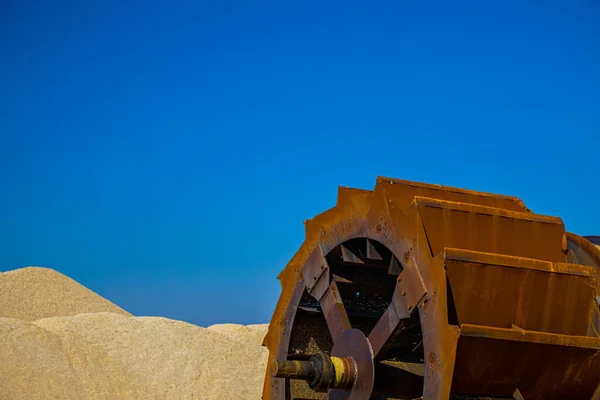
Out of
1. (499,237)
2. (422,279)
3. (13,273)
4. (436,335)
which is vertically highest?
(13,273)

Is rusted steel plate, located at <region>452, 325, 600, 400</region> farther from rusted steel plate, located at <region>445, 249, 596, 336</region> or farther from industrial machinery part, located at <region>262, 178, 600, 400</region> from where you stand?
rusted steel plate, located at <region>445, 249, 596, 336</region>

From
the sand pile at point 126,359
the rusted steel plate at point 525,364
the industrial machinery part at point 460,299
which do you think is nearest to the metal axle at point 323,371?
the industrial machinery part at point 460,299

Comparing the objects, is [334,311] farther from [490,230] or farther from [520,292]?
[520,292]

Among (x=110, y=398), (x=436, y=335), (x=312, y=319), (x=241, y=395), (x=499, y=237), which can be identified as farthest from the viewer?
(x=241, y=395)

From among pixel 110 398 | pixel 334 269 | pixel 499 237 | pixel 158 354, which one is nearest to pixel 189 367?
pixel 158 354

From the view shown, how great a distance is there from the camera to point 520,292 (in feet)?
17.4

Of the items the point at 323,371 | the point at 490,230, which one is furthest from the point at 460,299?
the point at 323,371

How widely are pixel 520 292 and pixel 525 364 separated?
48cm

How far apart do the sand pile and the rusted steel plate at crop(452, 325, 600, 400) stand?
9.34 m

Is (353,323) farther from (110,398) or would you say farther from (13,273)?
→ (13,273)

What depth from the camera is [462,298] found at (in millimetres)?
5195

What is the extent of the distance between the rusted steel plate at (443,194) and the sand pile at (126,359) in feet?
28.8

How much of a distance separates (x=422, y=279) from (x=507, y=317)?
2.08ft

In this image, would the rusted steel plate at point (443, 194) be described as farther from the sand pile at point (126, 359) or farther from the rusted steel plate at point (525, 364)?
the sand pile at point (126, 359)
